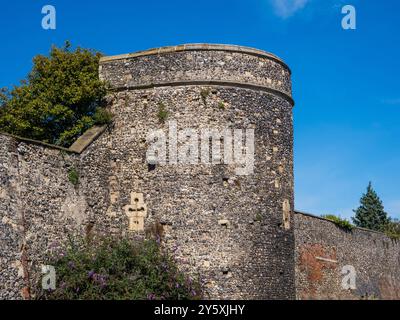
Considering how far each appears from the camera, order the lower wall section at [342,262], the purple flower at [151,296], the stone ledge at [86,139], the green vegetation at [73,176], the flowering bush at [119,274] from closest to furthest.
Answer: the flowering bush at [119,274] < the purple flower at [151,296] < the green vegetation at [73,176] < the stone ledge at [86,139] < the lower wall section at [342,262]

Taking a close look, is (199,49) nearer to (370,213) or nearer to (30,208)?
(30,208)

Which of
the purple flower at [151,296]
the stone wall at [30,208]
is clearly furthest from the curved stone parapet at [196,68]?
the purple flower at [151,296]

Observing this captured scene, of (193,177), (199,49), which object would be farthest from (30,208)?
(199,49)

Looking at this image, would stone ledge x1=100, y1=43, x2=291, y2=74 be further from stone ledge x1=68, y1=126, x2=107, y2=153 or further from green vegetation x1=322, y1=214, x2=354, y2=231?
green vegetation x1=322, y1=214, x2=354, y2=231

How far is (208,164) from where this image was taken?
Answer: 64.2ft

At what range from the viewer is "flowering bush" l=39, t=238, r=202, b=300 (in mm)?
17656

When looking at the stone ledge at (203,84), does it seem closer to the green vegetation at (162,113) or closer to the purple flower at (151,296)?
the green vegetation at (162,113)

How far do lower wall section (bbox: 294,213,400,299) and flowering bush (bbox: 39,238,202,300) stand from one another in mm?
8466

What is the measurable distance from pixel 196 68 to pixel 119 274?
6.01 metres

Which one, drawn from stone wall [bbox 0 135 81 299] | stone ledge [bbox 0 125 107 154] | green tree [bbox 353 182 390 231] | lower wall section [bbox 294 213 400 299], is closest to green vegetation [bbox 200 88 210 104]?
stone ledge [bbox 0 125 107 154]

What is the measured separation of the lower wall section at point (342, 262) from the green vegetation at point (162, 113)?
343 inches

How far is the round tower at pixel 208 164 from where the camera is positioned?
19266 mm
